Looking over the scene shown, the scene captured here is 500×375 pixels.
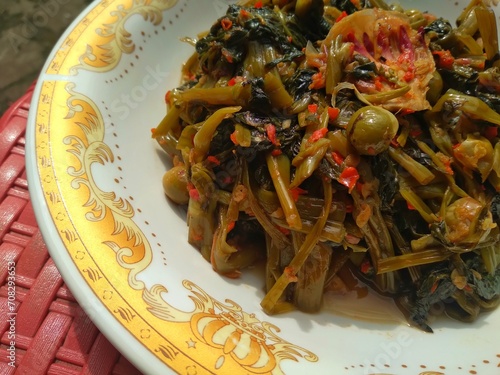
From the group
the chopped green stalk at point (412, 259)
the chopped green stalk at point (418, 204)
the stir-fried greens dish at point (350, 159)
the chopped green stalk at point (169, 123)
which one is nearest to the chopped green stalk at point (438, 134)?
the stir-fried greens dish at point (350, 159)

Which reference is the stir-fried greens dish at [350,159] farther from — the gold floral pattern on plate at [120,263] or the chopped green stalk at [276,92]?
the gold floral pattern on plate at [120,263]

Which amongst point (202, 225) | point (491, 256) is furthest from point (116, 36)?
point (491, 256)

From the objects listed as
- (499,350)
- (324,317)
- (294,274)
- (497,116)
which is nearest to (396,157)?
(497,116)

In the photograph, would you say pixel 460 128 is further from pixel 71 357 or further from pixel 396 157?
pixel 71 357

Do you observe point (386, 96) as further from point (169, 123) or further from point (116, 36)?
point (116, 36)

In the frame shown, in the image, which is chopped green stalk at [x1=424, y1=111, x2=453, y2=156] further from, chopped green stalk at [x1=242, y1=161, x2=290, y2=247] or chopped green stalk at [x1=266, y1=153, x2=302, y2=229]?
chopped green stalk at [x1=242, y1=161, x2=290, y2=247]

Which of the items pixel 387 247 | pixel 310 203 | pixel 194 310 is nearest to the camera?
pixel 194 310
